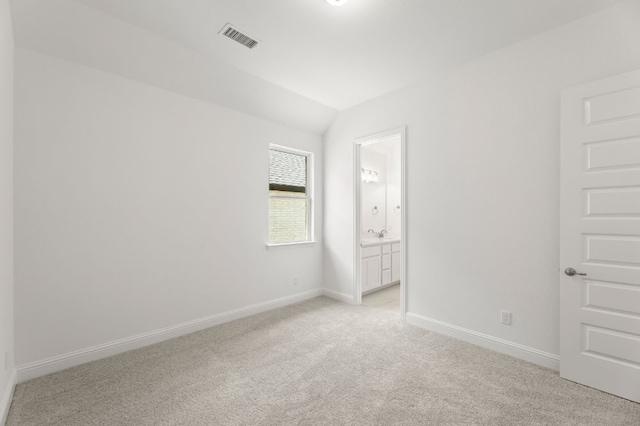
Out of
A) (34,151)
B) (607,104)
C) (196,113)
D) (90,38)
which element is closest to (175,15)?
(90,38)

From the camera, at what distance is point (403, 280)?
3.48 m

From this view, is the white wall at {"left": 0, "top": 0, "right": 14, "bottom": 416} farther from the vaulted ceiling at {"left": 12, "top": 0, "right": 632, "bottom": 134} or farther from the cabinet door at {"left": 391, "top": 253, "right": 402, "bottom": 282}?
the cabinet door at {"left": 391, "top": 253, "right": 402, "bottom": 282}

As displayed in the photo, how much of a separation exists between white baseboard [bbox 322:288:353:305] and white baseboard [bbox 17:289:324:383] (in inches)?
33.1

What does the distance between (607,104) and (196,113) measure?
3.73 meters

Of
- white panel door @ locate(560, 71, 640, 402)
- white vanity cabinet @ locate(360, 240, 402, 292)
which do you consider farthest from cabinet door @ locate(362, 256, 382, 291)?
white panel door @ locate(560, 71, 640, 402)

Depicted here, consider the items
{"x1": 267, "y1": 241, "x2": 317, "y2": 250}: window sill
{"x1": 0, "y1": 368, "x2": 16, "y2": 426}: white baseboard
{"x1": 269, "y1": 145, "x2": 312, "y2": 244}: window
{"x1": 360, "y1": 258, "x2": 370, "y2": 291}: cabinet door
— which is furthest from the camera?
{"x1": 360, "y1": 258, "x2": 370, "y2": 291}: cabinet door

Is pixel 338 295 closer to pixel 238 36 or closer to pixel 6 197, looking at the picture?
pixel 238 36

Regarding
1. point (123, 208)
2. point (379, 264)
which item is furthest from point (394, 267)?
point (123, 208)

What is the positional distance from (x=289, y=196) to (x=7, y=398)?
10.6ft

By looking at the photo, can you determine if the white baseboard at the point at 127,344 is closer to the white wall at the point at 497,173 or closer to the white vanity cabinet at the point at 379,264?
the white vanity cabinet at the point at 379,264

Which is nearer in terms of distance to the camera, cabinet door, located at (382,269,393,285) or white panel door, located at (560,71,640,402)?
white panel door, located at (560,71,640,402)

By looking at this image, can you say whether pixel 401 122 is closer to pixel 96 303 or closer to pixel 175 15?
pixel 175 15

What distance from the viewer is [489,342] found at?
2.77 metres

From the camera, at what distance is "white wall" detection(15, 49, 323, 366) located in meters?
2.30
